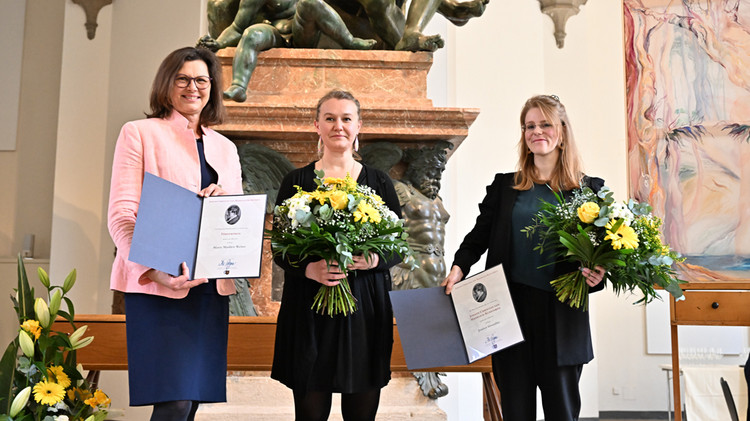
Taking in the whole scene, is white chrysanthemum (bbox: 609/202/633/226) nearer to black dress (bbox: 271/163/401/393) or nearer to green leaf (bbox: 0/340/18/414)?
black dress (bbox: 271/163/401/393)

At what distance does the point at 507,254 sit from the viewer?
2.34 meters

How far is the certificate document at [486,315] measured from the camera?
87.4 inches

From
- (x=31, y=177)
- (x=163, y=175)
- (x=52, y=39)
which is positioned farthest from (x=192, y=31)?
(x=163, y=175)

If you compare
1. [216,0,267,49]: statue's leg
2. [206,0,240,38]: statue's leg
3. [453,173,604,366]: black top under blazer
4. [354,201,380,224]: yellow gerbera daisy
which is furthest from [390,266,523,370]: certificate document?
[206,0,240,38]: statue's leg

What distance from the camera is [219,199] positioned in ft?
6.94

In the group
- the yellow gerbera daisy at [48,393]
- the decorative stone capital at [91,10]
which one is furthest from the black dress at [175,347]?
the decorative stone capital at [91,10]

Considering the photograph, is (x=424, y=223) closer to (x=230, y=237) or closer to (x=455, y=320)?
(x=455, y=320)

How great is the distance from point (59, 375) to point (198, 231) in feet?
2.06

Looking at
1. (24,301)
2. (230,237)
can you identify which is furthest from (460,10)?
(24,301)

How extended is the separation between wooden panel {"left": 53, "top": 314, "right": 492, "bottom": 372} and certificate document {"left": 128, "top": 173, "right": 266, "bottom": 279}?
91cm

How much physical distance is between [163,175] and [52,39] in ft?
22.3

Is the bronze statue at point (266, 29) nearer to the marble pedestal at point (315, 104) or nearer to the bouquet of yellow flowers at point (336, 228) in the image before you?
the marble pedestal at point (315, 104)

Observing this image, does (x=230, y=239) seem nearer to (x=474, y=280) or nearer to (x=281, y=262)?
(x=281, y=262)

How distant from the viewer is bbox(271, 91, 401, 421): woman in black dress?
85.7 inches
